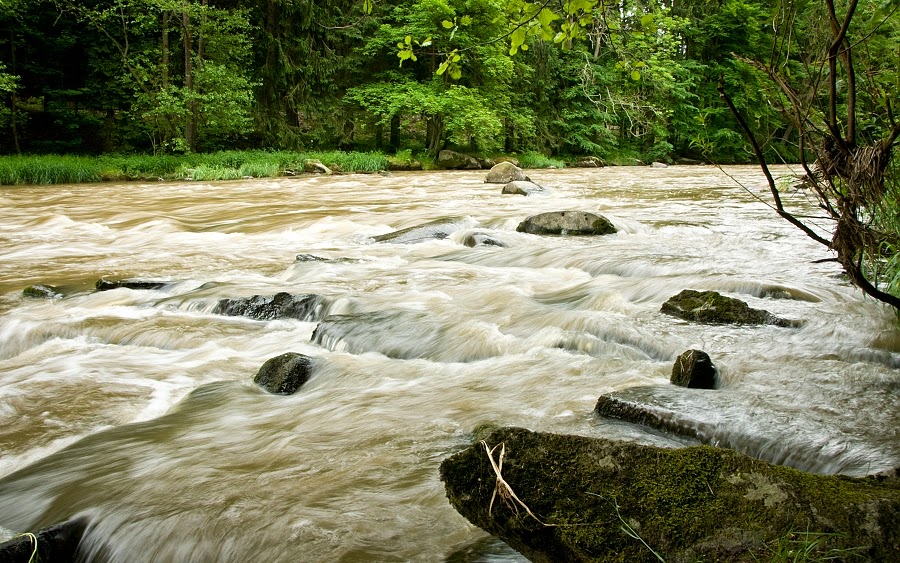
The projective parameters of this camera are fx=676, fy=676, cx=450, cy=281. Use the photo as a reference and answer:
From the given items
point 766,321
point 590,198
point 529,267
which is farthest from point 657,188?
point 766,321

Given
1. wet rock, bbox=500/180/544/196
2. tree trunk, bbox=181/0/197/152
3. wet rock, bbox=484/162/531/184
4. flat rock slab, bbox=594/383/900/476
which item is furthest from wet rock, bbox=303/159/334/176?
flat rock slab, bbox=594/383/900/476

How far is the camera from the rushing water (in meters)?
2.91

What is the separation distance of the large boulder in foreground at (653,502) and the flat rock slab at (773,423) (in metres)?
0.99

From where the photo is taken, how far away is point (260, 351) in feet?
17.0

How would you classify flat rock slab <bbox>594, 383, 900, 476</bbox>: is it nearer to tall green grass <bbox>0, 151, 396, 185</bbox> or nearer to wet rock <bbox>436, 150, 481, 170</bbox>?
tall green grass <bbox>0, 151, 396, 185</bbox>

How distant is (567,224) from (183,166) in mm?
15450

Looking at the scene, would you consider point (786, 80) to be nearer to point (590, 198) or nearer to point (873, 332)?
point (873, 332)

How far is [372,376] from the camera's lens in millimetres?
4695

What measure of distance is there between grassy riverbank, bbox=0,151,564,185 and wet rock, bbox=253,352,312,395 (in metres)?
17.7

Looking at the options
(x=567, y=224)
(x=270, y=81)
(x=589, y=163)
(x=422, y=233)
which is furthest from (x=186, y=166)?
(x=589, y=163)

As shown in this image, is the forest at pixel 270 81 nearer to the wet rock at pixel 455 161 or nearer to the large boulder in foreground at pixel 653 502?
the wet rock at pixel 455 161

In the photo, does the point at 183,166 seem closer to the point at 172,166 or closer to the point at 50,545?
the point at 172,166

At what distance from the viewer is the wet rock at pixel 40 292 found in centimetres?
678

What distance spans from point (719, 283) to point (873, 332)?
1.85 meters
